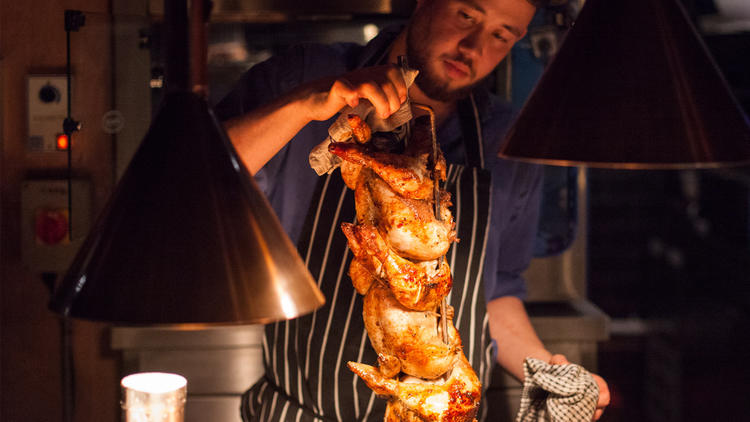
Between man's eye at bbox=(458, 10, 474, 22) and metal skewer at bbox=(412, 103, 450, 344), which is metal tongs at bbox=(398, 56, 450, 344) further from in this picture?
man's eye at bbox=(458, 10, 474, 22)

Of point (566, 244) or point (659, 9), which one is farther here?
point (566, 244)

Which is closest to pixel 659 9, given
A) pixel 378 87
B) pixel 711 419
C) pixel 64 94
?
pixel 378 87

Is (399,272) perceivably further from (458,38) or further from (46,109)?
(46,109)

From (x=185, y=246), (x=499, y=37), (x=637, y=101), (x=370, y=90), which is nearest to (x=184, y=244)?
(x=185, y=246)

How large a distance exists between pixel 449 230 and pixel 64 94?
1236 mm

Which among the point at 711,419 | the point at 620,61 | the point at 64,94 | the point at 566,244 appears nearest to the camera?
the point at 620,61

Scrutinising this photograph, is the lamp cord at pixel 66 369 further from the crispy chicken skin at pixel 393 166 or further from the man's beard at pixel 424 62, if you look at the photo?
the crispy chicken skin at pixel 393 166

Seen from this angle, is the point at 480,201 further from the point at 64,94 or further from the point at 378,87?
the point at 64,94

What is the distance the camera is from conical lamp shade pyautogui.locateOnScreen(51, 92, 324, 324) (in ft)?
2.04

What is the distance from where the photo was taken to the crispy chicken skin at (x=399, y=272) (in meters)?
1.04

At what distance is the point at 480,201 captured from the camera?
60.4 inches

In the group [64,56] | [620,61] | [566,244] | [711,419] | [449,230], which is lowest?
[711,419]

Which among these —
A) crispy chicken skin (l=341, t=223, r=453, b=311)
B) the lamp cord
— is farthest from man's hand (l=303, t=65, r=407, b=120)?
the lamp cord

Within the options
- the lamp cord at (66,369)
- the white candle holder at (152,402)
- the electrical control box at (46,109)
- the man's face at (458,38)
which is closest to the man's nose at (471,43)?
the man's face at (458,38)
